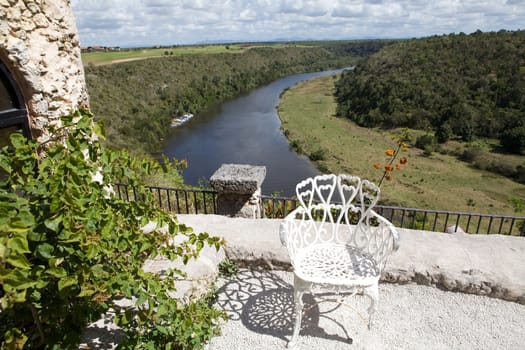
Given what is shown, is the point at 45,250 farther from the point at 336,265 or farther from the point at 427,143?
the point at 427,143

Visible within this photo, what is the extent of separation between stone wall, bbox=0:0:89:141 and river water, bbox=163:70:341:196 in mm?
18960

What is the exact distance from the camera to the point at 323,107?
161ft

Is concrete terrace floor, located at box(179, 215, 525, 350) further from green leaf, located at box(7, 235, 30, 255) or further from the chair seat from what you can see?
green leaf, located at box(7, 235, 30, 255)

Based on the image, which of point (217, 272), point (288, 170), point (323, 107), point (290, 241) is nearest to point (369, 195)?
point (290, 241)

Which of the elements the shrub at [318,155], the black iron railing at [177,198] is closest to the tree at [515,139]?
the shrub at [318,155]

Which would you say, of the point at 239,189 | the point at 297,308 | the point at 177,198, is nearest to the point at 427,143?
the point at 177,198

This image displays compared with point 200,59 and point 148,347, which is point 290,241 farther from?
point 200,59

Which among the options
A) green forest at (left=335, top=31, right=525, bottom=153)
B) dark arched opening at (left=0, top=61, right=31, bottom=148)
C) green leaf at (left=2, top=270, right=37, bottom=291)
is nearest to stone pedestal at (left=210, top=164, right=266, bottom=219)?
dark arched opening at (left=0, top=61, right=31, bottom=148)

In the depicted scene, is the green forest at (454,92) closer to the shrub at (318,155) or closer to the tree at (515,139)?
the tree at (515,139)

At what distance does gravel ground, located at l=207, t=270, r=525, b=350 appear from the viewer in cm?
271

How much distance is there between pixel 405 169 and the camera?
27328 mm

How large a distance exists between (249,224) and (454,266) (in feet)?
7.15

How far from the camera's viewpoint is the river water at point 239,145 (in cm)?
2725

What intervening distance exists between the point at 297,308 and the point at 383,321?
2.90ft
